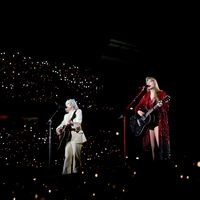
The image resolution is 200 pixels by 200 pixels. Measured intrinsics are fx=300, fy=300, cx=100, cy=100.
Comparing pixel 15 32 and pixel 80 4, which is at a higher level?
pixel 80 4

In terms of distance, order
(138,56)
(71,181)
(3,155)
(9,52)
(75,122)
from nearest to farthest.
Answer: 1. (71,181)
2. (75,122)
3. (3,155)
4. (9,52)
5. (138,56)

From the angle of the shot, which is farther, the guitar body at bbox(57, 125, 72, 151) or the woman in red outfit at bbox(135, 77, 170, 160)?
the woman in red outfit at bbox(135, 77, 170, 160)

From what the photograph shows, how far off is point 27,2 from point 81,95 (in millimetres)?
2789

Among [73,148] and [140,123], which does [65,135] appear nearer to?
[73,148]

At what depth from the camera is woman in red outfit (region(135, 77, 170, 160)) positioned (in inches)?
248

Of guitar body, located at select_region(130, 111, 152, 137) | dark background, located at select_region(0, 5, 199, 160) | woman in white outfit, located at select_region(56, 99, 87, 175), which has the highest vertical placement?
dark background, located at select_region(0, 5, 199, 160)

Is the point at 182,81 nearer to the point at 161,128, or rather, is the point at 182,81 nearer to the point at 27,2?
the point at 161,128

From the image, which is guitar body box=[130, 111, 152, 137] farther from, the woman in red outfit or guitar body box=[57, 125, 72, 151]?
guitar body box=[57, 125, 72, 151]

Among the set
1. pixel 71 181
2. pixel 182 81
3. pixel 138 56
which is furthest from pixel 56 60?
pixel 71 181

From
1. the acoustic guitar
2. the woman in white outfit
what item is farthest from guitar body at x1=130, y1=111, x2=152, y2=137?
the woman in white outfit

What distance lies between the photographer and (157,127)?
6.37 meters

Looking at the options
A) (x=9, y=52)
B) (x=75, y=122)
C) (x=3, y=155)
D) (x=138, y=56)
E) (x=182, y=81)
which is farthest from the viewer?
(x=138, y=56)

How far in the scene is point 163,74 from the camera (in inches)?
327

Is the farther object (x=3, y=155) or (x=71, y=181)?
(x=3, y=155)
